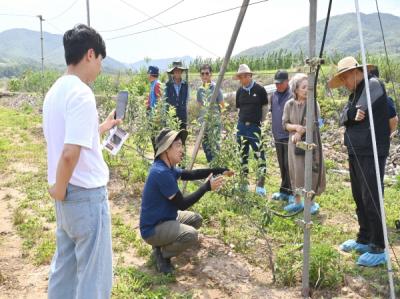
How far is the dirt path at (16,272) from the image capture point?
372 cm

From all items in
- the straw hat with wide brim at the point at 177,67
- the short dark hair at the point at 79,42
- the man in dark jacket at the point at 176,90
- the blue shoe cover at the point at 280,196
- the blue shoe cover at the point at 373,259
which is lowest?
the blue shoe cover at the point at 373,259

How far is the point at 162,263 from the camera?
3926 mm

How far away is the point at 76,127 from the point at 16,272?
102 inches

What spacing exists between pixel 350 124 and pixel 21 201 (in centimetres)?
467

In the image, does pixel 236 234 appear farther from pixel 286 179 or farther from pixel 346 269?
pixel 286 179

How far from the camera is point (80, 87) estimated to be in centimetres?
225

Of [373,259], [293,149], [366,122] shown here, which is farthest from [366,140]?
[293,149]

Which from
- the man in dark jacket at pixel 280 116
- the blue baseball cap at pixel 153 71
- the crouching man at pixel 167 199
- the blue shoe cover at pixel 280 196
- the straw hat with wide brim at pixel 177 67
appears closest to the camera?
the crouching man at pixel 167 199

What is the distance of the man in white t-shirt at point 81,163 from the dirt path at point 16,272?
1420 mm

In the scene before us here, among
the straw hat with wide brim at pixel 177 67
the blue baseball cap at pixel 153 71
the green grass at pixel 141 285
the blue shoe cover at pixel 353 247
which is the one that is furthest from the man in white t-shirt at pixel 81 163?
the blue baseball cap at pixel 153 71

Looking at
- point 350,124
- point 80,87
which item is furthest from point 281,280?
point 80,87

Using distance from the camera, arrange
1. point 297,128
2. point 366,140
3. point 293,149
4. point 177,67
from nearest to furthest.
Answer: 1. point 366,140
2. point 297,128
3. point 293,149
4. point 177,67

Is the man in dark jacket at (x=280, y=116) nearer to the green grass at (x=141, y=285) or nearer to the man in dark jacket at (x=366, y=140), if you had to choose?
the man in dark jacket at (x=366, y=140)

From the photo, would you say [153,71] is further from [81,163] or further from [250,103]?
[81,163]
